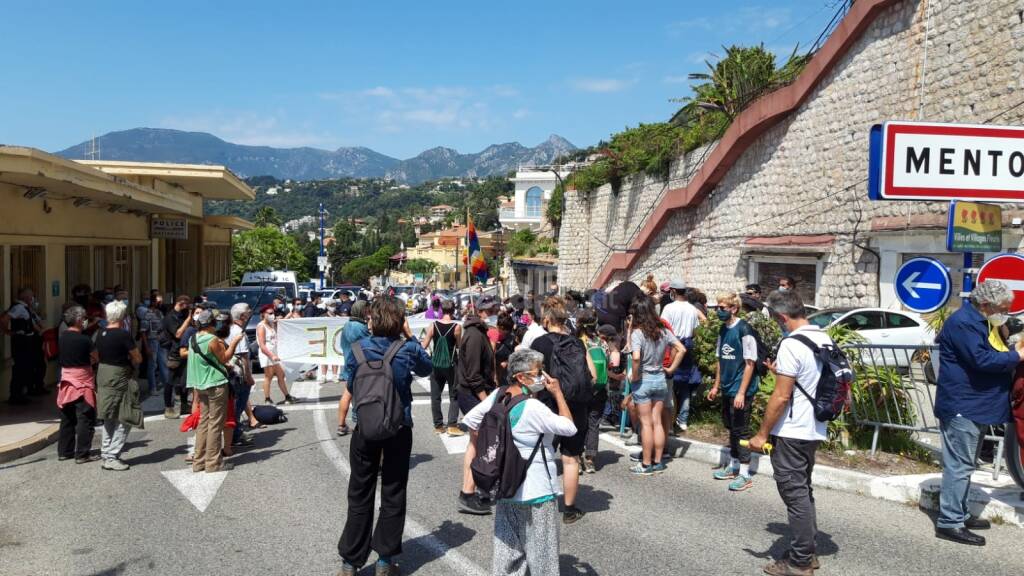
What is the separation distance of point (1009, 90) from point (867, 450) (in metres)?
9.09

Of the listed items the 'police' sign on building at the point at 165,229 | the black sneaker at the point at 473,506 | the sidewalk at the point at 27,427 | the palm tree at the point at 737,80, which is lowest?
the sidewalk at the point at 27,427

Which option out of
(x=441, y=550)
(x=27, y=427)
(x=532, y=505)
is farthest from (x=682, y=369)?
(x=27, y=427)

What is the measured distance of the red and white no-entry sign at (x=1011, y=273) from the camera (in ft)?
21.2

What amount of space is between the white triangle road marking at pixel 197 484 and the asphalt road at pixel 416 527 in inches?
1.2

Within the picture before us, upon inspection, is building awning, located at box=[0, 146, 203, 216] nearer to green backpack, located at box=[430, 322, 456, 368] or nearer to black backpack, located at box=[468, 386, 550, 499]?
green backpack, located at box=[430, 322, 456, 368]

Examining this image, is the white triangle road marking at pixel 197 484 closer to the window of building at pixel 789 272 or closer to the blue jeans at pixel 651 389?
the blue jeans at pixel 651 389

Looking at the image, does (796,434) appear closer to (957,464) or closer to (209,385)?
(957,464)

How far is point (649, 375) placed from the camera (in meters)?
7.93

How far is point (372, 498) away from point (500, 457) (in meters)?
1.40

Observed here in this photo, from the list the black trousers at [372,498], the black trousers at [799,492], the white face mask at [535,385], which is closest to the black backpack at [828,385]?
the black trousers at [799,492]

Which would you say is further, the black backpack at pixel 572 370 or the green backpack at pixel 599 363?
the green backpack at pixel 599 363

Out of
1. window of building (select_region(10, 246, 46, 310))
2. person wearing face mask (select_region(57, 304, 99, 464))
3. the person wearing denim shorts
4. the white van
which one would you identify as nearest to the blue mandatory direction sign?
the person wearing denim shorts

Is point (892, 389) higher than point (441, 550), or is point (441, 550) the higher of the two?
point (892, 389)

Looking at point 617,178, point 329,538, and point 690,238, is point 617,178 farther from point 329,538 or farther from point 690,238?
point 329,538
